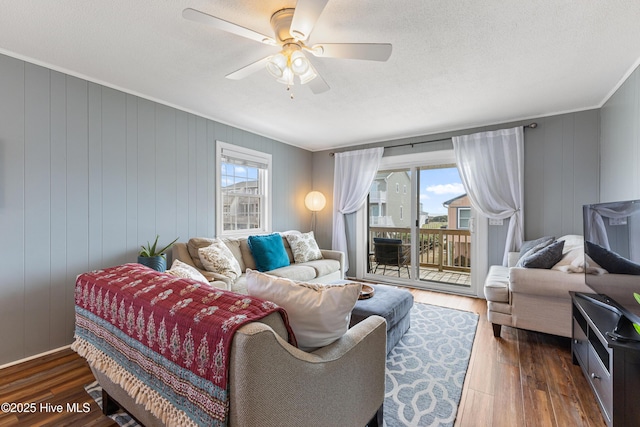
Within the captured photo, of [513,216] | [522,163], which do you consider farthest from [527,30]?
[513,216]

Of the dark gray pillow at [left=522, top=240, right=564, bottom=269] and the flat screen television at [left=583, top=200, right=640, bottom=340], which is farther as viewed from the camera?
the dark gray pillow at [left=522, top=240, right=564, bottom=269]

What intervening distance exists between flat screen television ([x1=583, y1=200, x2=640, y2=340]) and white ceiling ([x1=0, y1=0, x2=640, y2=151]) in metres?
1.23

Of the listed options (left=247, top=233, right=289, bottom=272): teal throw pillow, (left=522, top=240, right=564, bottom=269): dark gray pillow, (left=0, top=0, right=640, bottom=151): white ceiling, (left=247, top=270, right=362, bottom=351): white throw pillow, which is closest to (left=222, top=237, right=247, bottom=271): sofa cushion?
(left=247, top=233, right=289, bottom=272): teal throw pillow

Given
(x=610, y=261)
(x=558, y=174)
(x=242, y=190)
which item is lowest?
(x=610, y=261)

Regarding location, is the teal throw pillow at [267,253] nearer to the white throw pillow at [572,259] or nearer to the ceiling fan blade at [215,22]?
the ceiling fan blade at [215,22]

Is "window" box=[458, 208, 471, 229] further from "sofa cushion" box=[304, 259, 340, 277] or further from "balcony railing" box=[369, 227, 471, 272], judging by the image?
"sofa cushion" box=[304, 259, 340, 277]

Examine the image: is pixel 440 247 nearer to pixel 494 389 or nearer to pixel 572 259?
pixel 572 259

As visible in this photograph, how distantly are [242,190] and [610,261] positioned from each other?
3969mm

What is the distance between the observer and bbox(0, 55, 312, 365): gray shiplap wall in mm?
2248

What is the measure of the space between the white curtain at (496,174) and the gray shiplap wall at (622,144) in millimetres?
767

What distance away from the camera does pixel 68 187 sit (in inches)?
98.9

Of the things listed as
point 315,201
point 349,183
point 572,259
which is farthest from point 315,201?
point 572,259

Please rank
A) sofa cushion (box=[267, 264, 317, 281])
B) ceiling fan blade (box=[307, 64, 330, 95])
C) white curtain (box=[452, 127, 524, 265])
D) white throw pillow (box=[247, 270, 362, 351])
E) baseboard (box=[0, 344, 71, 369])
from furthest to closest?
white curtain (box=[452, 127, 524, 265]), sofa cushion (box=[267, 264, 317, 281]), baseboard (box=[0, 344, 71, 369]), ceiling fan blade (box=[307, 64, 330, 95]), white throw pillow (box=[247, 270, 362, 351])

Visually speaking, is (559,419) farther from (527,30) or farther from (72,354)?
(72,354)
